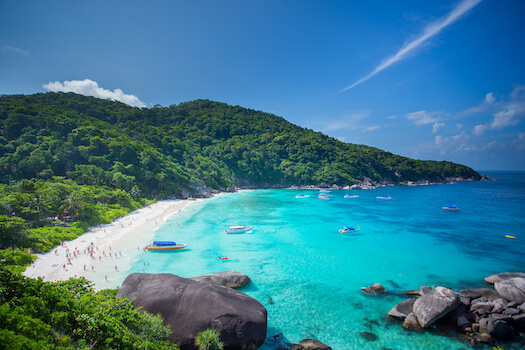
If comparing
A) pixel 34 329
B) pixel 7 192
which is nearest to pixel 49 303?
pixel 34 329

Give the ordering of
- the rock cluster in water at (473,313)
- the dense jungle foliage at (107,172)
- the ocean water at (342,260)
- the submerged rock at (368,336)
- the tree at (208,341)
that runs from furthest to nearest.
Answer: the ocean water at (342,260) → the submerged rock at (368,336) → the rock cluster in water at (473,313) → the tree at (208,341) → the dense jungle foliage at (107,172)

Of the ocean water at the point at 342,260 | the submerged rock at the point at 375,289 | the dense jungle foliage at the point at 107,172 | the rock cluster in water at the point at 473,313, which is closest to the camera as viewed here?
the dense jungle foliage at the point at 107,172

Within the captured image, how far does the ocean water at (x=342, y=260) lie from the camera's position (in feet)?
57.2

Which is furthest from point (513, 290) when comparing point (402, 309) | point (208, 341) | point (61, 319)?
point (61, 319)

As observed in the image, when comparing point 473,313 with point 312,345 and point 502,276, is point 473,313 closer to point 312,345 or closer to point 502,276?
point 502,276

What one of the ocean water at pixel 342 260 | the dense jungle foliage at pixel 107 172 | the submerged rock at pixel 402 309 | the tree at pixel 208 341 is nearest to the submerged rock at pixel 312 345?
the ocean water at pixel 342 260

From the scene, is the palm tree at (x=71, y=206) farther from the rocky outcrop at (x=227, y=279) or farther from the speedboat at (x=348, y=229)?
the speedboat at (x=348, y=229)

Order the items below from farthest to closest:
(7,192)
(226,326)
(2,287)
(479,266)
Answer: (7,192) < (479,266) < (226,326) < (2,287)

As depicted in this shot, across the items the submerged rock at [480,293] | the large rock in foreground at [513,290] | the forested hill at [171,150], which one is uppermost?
the forested hill at [171,150]

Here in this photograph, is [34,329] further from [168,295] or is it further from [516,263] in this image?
[516,263]

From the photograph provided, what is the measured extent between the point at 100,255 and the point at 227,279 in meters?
18.1

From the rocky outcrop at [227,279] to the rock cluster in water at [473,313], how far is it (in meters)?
13.3

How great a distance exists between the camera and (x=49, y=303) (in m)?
9.94

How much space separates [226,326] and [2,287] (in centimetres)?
1043
